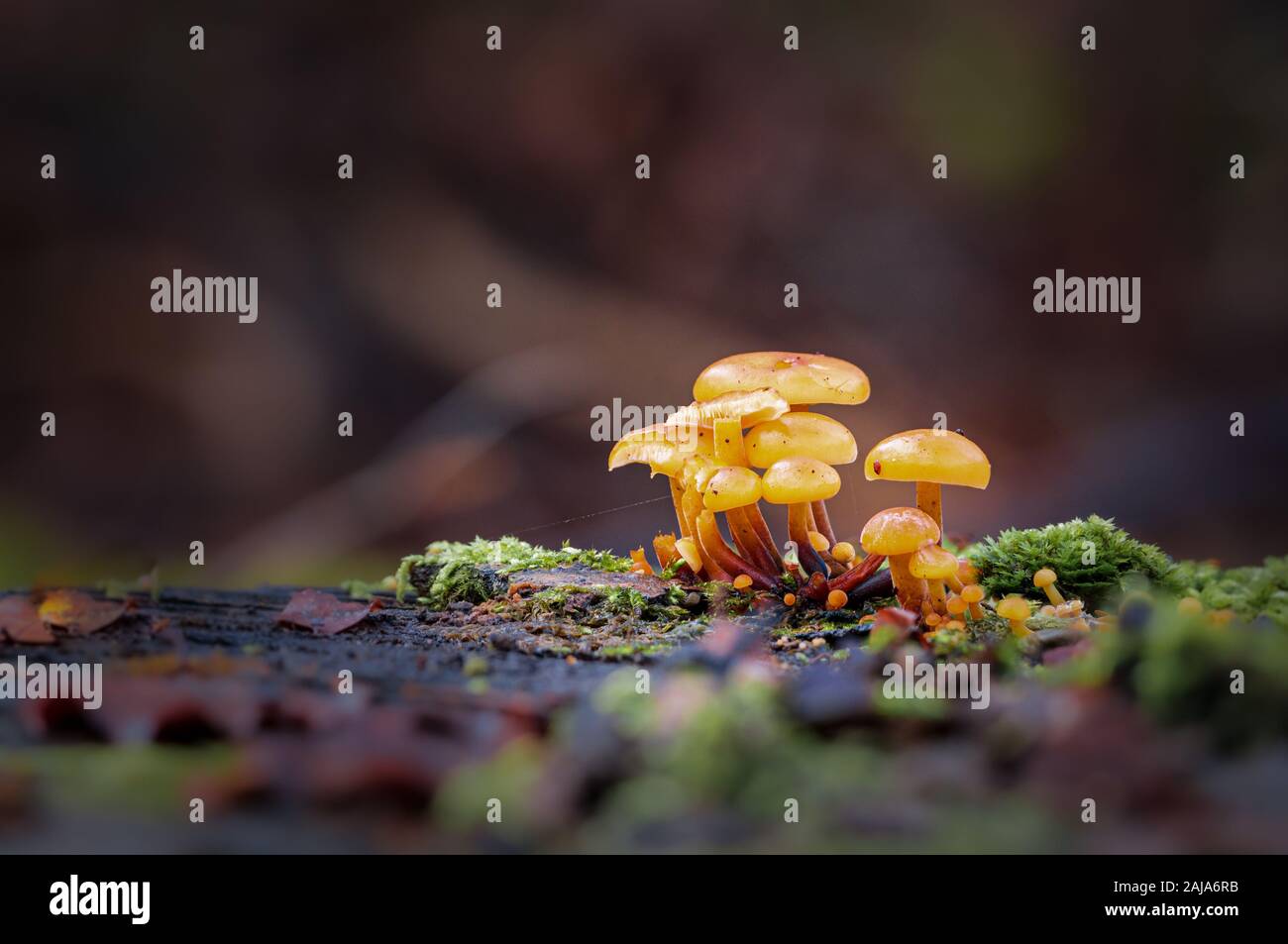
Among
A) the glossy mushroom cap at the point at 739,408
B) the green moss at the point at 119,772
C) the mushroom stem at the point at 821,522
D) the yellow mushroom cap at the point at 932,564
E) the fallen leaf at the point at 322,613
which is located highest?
the glossy mushroom cap at the point at 739,408

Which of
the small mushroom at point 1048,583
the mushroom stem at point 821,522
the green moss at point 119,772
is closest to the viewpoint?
the green moss at point 119,772

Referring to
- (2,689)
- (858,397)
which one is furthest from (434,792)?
(858,397)

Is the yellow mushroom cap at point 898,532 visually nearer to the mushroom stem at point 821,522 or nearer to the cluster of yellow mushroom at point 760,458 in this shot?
the cluster of yellow mushroom at point 760,458

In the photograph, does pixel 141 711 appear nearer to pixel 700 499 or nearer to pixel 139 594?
pixel 139 594

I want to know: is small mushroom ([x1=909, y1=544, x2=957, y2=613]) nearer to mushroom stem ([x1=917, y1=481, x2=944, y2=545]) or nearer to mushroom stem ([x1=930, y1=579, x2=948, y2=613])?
mushroom stem ([x1=930, y1=579, x2=948, y2=613])

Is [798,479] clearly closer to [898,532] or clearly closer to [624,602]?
[898,532]

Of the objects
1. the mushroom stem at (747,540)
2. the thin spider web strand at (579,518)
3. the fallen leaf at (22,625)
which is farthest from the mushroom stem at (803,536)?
the fallen leaf at (22,625)

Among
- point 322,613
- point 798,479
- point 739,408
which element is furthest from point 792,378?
point 322,613
